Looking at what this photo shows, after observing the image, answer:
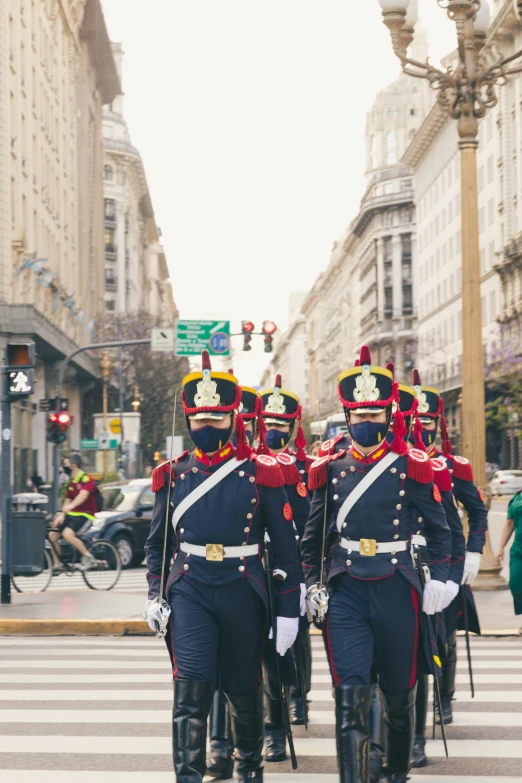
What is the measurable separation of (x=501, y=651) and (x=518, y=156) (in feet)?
191

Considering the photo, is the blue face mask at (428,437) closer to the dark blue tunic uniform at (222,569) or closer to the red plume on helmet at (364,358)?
the red plume on helmet at (364,358)

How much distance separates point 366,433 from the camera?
20.5ft

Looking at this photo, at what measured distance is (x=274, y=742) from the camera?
740 cm

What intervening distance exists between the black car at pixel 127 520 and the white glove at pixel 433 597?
52.8ft

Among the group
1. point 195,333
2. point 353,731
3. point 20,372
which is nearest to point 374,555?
point 353,731

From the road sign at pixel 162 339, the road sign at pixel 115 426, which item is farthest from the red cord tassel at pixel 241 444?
the road sign at pixel 115 426

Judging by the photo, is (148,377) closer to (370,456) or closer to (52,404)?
(52,404)

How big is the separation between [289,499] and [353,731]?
8.86 feet

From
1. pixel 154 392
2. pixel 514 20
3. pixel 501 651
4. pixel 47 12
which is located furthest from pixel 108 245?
pixel 501 651

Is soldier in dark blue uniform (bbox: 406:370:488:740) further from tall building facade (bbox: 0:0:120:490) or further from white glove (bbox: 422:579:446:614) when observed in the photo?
tall building facade (bbox: 0:0:120:490)

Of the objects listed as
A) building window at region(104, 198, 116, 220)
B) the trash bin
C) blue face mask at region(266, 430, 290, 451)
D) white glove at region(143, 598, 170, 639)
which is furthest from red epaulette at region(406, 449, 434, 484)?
building window at region(104, 198, 116, 220)

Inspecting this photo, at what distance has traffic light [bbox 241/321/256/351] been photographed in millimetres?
29234

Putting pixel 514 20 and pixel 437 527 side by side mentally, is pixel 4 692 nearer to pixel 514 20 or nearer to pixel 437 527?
pixel 437 527

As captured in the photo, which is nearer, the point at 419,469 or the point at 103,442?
the point at 419,469
